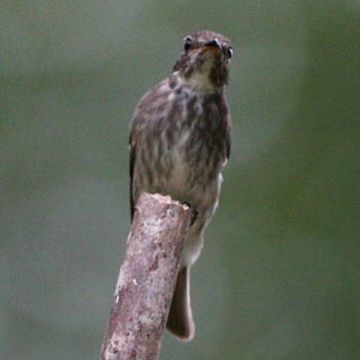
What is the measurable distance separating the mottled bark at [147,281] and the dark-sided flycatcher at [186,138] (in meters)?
1.37

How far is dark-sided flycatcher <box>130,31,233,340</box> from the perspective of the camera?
6484 mm

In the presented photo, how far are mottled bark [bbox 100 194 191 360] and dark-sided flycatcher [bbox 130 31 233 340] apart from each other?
4.50 ft

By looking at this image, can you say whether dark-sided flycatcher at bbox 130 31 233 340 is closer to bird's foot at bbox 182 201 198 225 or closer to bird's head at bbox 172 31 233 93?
bird's head at bbox 172 31 233 93

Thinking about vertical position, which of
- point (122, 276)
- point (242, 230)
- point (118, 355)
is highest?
point (242, 230)

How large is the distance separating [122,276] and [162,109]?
1.96 m

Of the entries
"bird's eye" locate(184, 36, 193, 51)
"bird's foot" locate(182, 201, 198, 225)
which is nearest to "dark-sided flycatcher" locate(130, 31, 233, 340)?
"bird's eye" locate(184, 36, 193, 51)

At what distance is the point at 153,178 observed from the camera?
6586 mm

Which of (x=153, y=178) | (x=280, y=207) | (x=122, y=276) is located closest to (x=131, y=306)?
(x=122, y=276)

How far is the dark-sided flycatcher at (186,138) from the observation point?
648cm

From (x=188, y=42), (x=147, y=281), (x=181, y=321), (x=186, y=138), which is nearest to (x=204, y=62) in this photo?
(x=188, y=42)

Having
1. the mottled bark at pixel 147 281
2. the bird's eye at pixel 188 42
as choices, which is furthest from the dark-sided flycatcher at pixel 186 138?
the mottled bark at pixel 147 281

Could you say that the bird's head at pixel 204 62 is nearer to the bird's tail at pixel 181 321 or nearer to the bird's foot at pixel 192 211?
the bird's foot at pixel 192 211

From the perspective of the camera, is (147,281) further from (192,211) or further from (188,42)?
(188,42)

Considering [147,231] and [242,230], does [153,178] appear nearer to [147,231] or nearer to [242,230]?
[147,231]
